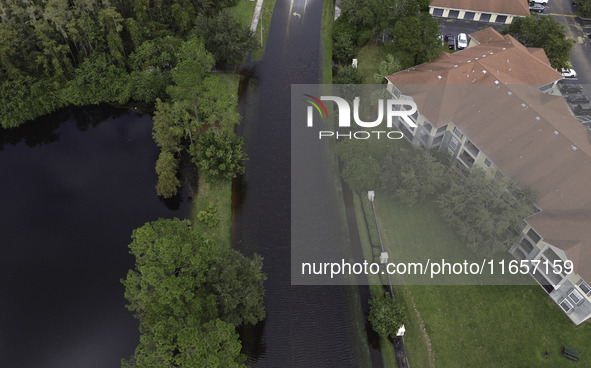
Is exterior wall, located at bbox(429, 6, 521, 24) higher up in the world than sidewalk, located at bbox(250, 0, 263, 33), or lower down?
higher up

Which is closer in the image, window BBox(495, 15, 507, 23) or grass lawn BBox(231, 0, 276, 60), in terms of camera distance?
grass lawn BBox(231, 0, 276, 60)

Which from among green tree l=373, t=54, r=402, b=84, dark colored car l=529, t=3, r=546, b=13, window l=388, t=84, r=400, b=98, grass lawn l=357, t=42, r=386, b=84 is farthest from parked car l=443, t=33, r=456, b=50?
window l=388, t=84, r=400, b=98

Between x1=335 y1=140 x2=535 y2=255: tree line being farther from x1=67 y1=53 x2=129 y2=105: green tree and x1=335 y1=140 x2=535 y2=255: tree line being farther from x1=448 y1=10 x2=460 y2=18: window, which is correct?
x1=448 y1=10 x2=460 y2=18: window

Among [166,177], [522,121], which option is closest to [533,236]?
[522,121]

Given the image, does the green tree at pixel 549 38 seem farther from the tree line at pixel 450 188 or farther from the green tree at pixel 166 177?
the green tree at pixel 166 177

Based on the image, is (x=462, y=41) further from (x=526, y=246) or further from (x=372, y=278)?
(x=372, y=278)

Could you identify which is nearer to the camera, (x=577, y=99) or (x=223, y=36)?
(x=577, y=99)
